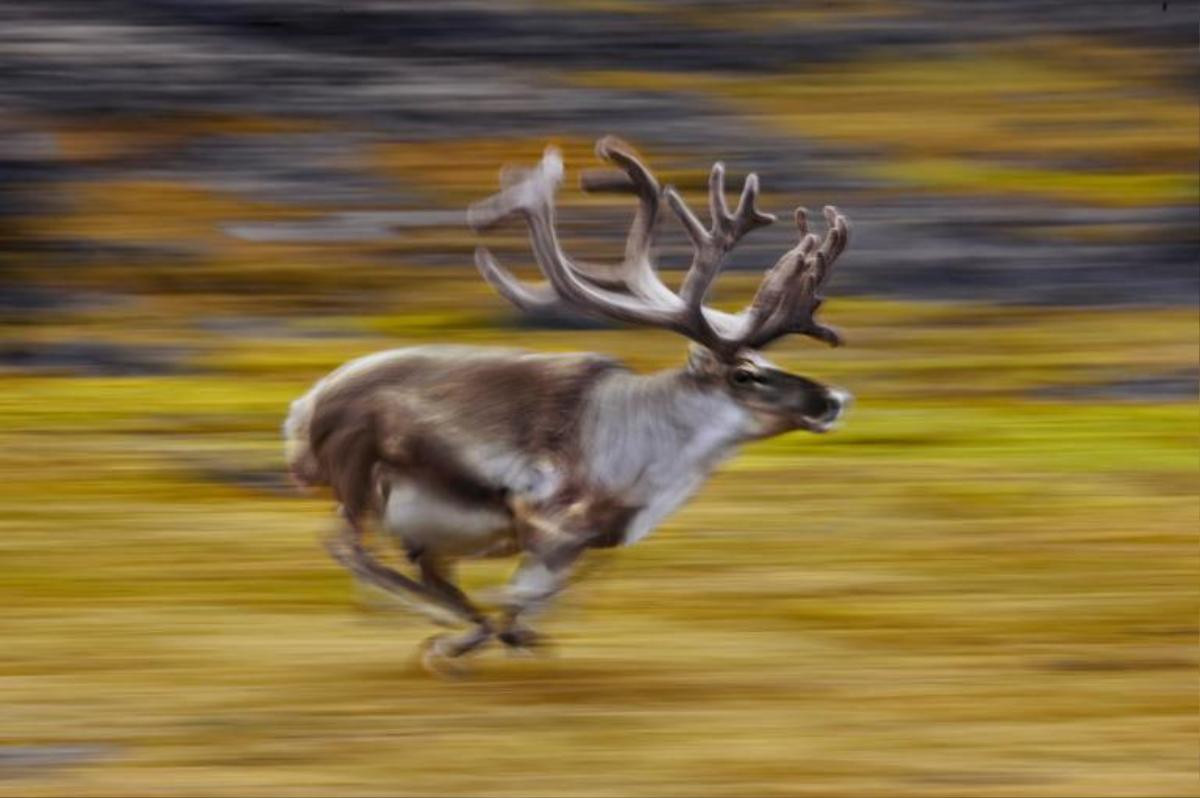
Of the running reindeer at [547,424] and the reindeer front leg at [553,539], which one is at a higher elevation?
the running reindeer at [547,424]

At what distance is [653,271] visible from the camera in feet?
34.1

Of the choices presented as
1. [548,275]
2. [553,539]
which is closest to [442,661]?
[553,539]

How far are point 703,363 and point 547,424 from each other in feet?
2.01

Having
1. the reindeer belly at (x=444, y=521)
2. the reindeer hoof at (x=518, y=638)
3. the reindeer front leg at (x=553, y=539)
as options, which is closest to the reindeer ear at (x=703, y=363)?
the reindeer front leg at (x=553, y=539)

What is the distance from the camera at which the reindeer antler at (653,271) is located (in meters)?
9.96

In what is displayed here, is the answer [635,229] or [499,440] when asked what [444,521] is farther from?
[635,229]

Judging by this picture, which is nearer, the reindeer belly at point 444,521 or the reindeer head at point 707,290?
the reindeer belly at point 444,521

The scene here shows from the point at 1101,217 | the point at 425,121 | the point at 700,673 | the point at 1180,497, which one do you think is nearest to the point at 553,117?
the point at 425,121

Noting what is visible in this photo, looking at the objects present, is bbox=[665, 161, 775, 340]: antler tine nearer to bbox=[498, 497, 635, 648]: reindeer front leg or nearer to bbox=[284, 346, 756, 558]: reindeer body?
bbox=[284, 346, 756, 558]: reindeer body

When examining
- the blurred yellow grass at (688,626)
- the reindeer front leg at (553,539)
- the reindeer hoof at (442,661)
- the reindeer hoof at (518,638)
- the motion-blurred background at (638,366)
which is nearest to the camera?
the blurred yellow grass at (688,626)

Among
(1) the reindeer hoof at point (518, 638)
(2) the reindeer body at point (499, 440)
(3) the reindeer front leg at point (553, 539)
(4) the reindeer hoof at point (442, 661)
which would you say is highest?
(2) the reindeer body at point (499, 440)

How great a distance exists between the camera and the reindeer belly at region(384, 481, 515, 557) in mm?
9727

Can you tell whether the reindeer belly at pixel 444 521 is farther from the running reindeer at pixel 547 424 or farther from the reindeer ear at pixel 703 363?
the reindeer ear at pixel 703 363

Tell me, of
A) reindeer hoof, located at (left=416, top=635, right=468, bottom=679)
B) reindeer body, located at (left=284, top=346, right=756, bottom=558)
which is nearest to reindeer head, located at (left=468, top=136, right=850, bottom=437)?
reindeer body, located at (left=284, top=346, right=756, bottom=558)
